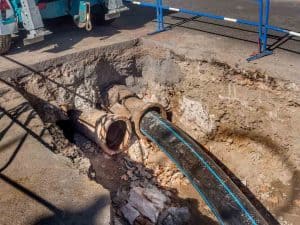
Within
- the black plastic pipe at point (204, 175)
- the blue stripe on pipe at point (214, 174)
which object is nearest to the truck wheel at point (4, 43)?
the black plastic pipe at point (204, 175)

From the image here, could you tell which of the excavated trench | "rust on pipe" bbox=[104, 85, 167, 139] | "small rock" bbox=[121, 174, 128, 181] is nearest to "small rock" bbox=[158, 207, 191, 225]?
the excavated trench

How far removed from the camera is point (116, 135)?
6.62m

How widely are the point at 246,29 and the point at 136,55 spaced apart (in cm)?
214

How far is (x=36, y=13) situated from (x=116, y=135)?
8.14 feet

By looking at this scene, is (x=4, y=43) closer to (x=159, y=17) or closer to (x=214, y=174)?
(x=159, y=17)

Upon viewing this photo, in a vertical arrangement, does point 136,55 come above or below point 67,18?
below

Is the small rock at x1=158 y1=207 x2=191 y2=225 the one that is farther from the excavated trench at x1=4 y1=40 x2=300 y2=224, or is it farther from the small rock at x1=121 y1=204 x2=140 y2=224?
the small rock at x1=121 y1=204 x2=140 y2=224

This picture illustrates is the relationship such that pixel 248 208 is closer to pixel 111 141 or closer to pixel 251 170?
pixel 251 170

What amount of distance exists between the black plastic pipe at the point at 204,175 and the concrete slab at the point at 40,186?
1777 millimetres

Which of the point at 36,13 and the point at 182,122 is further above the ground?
the point at 36,13

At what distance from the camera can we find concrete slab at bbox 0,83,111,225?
3178mm

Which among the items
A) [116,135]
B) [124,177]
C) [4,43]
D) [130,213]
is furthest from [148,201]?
[4,43]

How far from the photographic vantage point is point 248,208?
445cm

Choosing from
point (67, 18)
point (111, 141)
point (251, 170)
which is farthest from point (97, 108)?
point (251, 170)
